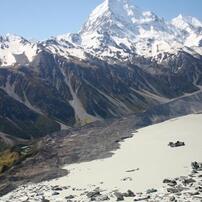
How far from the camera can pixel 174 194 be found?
77.5 metres

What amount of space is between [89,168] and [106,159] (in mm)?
11103

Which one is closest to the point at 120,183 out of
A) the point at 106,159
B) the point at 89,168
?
the point at 89,168

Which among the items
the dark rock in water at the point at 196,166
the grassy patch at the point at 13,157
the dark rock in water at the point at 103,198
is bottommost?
the dark rock in water at the point at 103,198

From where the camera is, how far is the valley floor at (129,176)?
84.2 m

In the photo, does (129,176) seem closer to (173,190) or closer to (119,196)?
(119,196)

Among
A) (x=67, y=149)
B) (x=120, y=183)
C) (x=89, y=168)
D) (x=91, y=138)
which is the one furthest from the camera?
(x=91, y=138)

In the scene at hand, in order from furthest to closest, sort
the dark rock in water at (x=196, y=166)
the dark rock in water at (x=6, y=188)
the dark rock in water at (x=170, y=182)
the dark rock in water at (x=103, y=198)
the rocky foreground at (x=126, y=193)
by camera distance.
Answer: the dark rock in water at (x=6, y=188), the dark rock in water at (x=196, y=166), the dark rock in water at (x=170, y=182), the dark rock in water at (x=103, y=198), the rocky foreground at (x=126, y=193)

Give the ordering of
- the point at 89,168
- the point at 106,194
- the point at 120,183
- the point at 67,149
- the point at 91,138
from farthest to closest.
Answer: the point at 91,138, the point at 67,149, the point at 89,168, the point at 120,183, the point at 106,194

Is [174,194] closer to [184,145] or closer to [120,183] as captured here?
[120,183]

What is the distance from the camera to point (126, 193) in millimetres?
82938

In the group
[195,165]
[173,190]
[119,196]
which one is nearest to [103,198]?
[119,196]

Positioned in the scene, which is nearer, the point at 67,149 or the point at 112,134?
the point at 67,149

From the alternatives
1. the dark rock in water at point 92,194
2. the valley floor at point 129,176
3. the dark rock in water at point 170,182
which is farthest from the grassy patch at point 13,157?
the dark rock in water at point 170,182

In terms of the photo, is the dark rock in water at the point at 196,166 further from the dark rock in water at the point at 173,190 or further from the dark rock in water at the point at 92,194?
the dark rock in water at the point at 92,194
